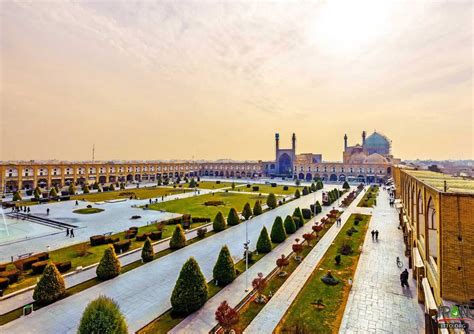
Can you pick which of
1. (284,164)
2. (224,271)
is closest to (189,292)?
(224,271)

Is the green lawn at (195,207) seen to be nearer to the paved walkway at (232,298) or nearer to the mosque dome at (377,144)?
the paved walkway at (232,298)

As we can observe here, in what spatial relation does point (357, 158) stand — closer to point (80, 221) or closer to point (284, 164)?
point (284, 164)

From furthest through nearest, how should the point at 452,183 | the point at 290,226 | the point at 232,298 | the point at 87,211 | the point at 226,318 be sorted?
the point at 87,211 < the point at 290,226 < the point at 452,183 < the point at 232,298 < the point at 226,318

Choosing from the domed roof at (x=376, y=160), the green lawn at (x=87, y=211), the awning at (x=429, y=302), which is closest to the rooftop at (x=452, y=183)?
the awning at (x=429, y=302)

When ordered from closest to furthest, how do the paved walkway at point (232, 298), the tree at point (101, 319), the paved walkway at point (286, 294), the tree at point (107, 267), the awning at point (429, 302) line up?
1. the tree at point (101, 319)
2. the awning at point (429, 302)
3. the paved walkway at point (232, 298)
4. the paved walkway at point (286, 294)
5. the tree at point (107, 267)

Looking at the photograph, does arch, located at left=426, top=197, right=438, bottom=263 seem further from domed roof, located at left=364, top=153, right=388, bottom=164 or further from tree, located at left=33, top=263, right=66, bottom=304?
domed roof, located at left=364, top=153, right=388, bottom=164

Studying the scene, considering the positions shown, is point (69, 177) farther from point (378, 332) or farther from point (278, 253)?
point (378, 332)

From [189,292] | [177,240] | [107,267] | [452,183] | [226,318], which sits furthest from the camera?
[177,240]
